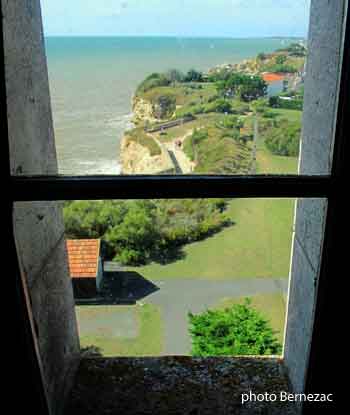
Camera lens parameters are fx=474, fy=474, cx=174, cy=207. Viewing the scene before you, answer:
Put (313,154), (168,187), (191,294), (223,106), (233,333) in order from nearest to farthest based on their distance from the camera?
(168,187), (313,154), (223,106), (191,294), (233,333)

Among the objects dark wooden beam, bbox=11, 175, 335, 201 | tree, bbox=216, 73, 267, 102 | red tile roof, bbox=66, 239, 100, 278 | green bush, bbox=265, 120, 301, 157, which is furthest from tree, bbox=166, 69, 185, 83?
red tile roof, bbox=66, 239, 100, 278

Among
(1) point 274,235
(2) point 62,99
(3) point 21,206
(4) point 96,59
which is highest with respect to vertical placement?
(4) point 96,59

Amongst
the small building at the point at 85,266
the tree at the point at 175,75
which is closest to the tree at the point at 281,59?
the tree at the point at 175,75

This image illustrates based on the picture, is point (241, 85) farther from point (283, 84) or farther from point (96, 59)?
point (96, 59)

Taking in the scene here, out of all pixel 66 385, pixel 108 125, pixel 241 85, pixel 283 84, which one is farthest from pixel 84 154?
pixel 66 385

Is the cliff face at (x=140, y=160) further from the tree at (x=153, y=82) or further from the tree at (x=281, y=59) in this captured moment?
the tree at (x=281, y=59)

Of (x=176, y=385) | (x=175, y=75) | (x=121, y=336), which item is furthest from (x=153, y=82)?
(x=176, y=385)

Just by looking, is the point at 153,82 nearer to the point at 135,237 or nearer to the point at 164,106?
the point at 164,106
